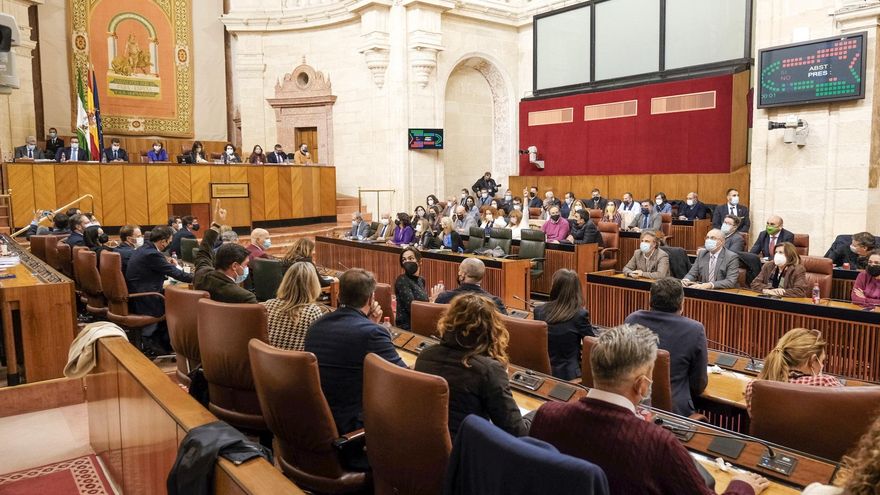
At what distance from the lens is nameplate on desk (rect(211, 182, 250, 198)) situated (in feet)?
39.4

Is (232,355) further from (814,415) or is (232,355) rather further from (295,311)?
(814,415)

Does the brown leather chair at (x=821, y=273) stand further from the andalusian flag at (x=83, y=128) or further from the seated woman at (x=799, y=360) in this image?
the andalusian flag at (x=83, y=128)

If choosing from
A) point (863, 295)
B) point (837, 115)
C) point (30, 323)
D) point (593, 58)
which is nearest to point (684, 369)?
point (863, 295)

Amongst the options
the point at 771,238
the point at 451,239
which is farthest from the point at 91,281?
the point at 771,238

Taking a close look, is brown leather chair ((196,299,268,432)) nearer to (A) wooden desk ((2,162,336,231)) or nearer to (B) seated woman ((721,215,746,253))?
(B) seated woman ((721,215,746,253))

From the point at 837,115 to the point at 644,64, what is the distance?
5013mm

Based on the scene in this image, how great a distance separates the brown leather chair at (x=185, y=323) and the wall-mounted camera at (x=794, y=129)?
8.48m

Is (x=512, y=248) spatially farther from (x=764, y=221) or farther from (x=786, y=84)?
(x=786, y=84)

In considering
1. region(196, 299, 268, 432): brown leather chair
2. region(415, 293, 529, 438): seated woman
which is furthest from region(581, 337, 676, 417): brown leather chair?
region(196, 299, 268, 432): brown leather chair

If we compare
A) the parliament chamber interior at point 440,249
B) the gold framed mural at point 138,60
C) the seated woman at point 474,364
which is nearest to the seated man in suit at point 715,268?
the parliament chamber interior at point 440,249

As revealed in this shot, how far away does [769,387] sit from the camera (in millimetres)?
2275

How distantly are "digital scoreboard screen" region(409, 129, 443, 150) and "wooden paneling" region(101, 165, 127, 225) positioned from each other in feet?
19.4

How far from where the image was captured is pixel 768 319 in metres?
5.02

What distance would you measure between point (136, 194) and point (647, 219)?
356 inches
